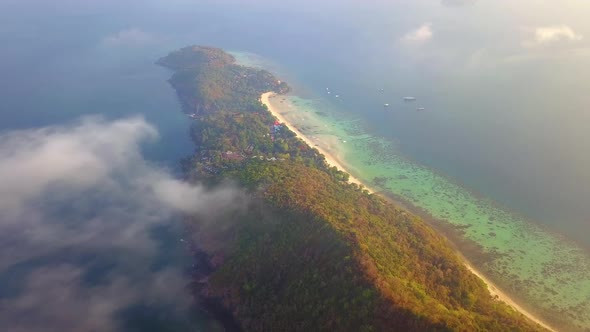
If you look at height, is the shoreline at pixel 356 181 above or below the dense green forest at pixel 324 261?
below

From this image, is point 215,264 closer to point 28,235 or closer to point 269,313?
point 269,313

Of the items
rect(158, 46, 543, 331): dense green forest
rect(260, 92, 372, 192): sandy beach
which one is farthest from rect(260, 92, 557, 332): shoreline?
rect(158, 46, 543, 331): dense green forest

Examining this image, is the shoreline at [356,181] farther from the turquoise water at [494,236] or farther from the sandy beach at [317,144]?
the turquoise water at [494,236]

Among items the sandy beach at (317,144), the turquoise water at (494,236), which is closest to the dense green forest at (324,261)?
the sandy beach at (317,144)

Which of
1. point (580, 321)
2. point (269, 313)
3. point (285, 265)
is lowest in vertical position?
point (580, 321)

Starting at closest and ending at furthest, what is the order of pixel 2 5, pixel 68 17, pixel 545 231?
pixel 545 231 → pixel 68 17 → pixel 2 5

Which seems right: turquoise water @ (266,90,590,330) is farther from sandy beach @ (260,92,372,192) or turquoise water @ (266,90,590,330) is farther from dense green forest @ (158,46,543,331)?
dense green forest @ (158,46,543,331)

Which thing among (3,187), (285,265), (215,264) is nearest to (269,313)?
(285,265)

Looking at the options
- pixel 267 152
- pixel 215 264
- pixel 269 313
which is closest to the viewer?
pixel 269 313
